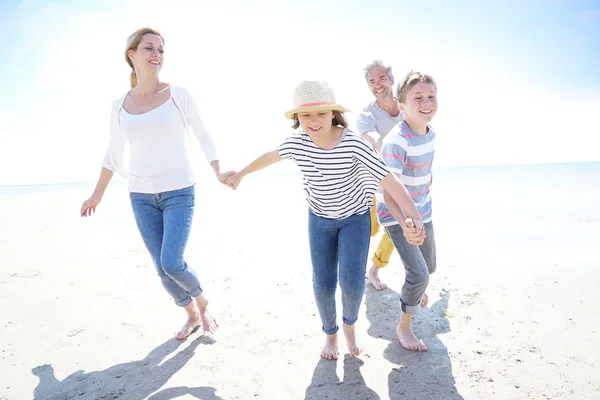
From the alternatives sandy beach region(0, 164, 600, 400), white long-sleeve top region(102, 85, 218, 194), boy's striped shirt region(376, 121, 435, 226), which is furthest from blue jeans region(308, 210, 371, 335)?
white long-sleeve top region(102, 85, 218, 194)

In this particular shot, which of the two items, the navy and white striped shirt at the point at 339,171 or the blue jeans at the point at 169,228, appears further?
the blue jeans at the point at 169,228

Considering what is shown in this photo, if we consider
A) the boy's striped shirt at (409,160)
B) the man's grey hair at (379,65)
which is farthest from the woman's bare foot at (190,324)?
the man's grey hair at (379,65)

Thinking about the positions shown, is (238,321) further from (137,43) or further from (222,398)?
(137,43)

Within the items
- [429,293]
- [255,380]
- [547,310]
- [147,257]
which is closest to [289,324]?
[255,380]

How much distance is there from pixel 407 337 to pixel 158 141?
2.68 m

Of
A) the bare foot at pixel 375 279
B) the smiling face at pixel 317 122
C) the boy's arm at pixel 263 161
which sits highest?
the smiling face at pixel 317 122

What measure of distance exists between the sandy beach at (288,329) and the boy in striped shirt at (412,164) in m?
0.51

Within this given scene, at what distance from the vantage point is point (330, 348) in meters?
2.90

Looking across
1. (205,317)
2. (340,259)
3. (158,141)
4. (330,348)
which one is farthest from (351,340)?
(158,141)

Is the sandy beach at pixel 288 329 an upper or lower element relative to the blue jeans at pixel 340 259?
lower

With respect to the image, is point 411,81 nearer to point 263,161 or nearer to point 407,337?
point 263,161

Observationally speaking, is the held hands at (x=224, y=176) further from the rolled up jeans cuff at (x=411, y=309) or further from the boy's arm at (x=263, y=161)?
the rolled up jeans cuff at (x=411, y=309)

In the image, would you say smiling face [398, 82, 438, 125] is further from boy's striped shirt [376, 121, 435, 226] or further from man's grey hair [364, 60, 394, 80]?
man's grey hair [364, 60, 394, 80]

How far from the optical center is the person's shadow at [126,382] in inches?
101
